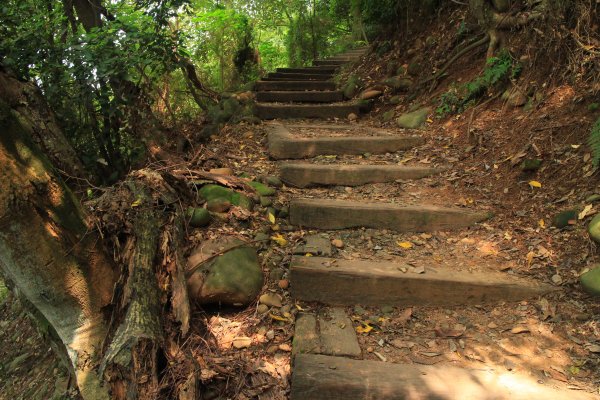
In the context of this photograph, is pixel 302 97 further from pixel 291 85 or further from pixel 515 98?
pixel 515 98

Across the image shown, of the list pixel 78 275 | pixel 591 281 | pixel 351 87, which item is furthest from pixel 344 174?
pixel 351 87

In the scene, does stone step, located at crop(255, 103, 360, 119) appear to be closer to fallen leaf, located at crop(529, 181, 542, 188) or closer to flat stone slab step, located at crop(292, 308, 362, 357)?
fallen leaf, located at crop(529, 181, 542, 188)

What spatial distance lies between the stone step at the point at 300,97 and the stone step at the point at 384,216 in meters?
3.75

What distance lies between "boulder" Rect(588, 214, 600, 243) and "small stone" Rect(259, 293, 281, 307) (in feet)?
6.63

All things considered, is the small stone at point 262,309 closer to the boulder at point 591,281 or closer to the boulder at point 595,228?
the boulder at point 591,281

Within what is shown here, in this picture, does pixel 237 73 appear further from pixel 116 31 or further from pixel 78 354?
pixel 78 354

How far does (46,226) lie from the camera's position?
1.85 m

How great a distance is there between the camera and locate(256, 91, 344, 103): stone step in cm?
639

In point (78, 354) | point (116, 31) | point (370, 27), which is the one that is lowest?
point (78, 354)

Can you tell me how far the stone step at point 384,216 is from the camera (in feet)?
9.88

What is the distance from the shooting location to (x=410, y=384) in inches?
71.9

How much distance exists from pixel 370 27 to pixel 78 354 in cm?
762

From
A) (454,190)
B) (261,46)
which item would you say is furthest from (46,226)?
(261,46)

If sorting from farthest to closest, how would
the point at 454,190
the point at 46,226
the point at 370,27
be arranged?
the point at 370,27, the point at 454,190, the point at 46,226
